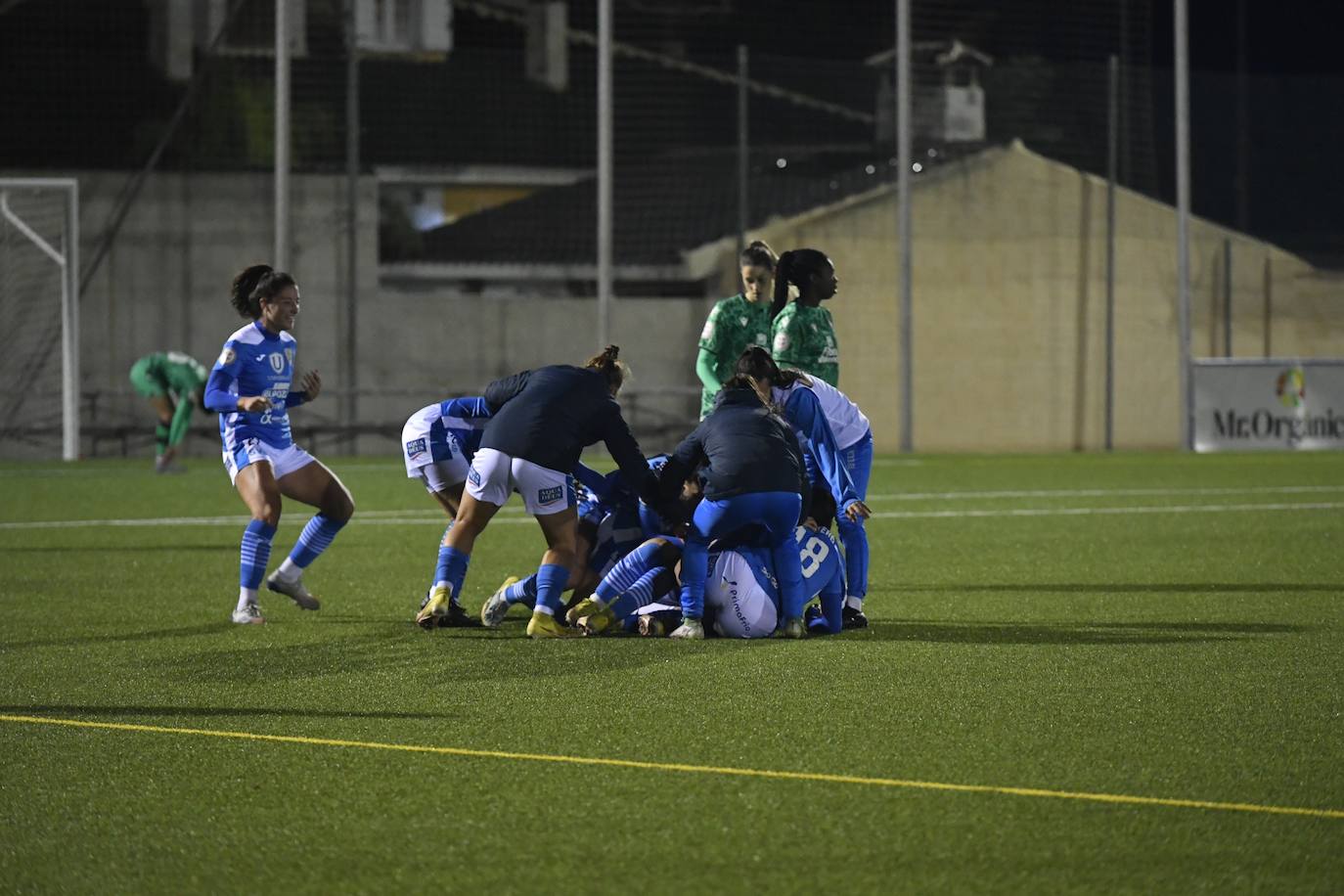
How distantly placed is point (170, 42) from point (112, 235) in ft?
15.7

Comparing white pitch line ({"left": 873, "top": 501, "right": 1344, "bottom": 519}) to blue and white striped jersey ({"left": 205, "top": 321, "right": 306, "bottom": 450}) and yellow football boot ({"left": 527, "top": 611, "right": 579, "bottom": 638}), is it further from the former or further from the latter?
yellow football boot ({"left": 527, "top": 611, "right": 579, "bottom": 638})

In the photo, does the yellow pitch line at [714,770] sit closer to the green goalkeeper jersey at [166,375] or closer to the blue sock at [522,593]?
the blue sock at [522,593]

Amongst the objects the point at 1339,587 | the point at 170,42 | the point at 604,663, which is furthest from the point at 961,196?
the point at 604,663

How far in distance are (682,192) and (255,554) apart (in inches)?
1089

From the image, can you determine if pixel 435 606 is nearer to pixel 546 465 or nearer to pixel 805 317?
pixel 546 465

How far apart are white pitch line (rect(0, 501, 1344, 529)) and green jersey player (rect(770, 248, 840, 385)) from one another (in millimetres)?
6763

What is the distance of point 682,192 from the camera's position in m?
37.8

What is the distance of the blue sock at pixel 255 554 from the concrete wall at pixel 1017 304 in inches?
1061

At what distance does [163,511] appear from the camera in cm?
1923

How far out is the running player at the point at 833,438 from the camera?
32.6 ft

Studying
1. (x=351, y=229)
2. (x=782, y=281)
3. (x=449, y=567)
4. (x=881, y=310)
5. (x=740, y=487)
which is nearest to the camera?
(x=740, y=487)

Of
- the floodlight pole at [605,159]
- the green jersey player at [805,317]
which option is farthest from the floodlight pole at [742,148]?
the green jersey player at [805,317]

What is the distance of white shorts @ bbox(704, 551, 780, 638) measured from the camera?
31.6ft

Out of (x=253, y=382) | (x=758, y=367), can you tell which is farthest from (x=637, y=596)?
(x=253, y=382)
